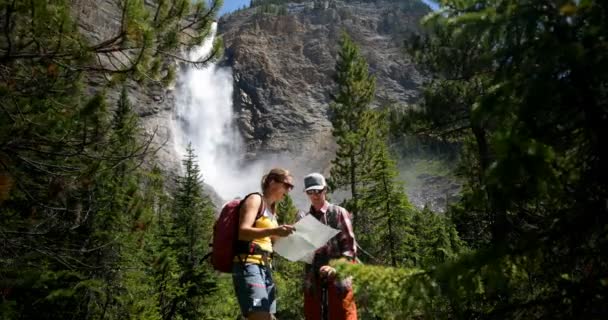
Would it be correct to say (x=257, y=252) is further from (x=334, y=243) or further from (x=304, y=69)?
(x=304, y=69)

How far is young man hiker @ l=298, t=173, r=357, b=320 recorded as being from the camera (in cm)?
352

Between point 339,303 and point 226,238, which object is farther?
point 339,303

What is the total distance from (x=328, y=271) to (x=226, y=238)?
841 millimetres

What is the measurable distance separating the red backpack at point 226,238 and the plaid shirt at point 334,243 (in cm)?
76

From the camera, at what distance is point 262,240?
3348 mm

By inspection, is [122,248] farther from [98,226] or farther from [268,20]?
[268,20]

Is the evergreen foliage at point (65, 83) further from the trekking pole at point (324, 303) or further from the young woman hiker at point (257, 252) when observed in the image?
the trekking pole at point (324, 303)

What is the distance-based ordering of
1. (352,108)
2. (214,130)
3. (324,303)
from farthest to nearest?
(214,130) < (352,108) < (324,303)

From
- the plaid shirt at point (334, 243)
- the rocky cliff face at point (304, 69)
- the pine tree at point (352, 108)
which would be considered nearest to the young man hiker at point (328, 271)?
the plaid shirt at point (334, 243)

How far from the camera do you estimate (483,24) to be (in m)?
1.72

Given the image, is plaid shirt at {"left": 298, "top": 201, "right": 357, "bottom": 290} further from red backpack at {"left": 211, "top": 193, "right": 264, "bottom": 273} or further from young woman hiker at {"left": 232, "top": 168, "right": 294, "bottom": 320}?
red backpack at {"left": 211, "top": 193, "right": 264, "bottom": 273}

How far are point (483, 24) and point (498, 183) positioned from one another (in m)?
0.69

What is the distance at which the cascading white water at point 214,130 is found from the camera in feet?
231

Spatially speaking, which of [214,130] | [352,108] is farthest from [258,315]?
Answer: [214,130]
